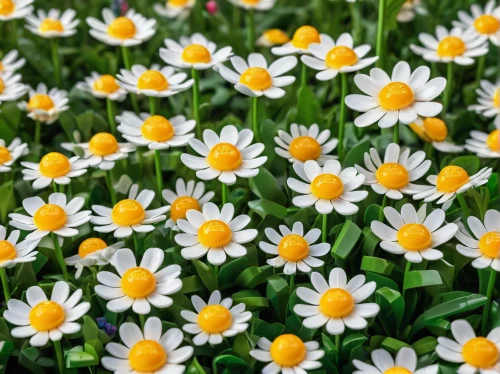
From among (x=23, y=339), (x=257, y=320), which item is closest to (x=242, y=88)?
(x=257, y=320)

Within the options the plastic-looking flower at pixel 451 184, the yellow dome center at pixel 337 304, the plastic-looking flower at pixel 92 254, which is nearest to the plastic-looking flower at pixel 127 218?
the plastic-looking flower at pixel 92 254

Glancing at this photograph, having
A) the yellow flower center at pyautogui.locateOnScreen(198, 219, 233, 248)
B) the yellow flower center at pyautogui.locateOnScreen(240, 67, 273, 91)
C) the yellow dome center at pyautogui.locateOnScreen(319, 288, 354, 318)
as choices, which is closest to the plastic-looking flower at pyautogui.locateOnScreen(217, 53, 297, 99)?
the yellow flower center at pyautogui.locateOnScreen(240, 67, 273, 91)

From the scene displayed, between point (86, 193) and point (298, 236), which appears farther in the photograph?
point (86, 193)

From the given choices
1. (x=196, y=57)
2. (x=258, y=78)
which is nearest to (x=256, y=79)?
(x=258, y=78)

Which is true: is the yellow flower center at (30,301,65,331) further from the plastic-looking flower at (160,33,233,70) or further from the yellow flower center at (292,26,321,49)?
the yellow flower center at (292,26,321,49)

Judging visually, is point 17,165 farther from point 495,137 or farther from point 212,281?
point 495,137

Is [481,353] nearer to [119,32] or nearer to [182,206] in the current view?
[182,206]

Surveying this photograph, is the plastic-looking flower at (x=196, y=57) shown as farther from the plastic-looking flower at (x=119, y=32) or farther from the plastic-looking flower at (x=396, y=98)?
the plastic-looking flower at (x=396, y=98)
